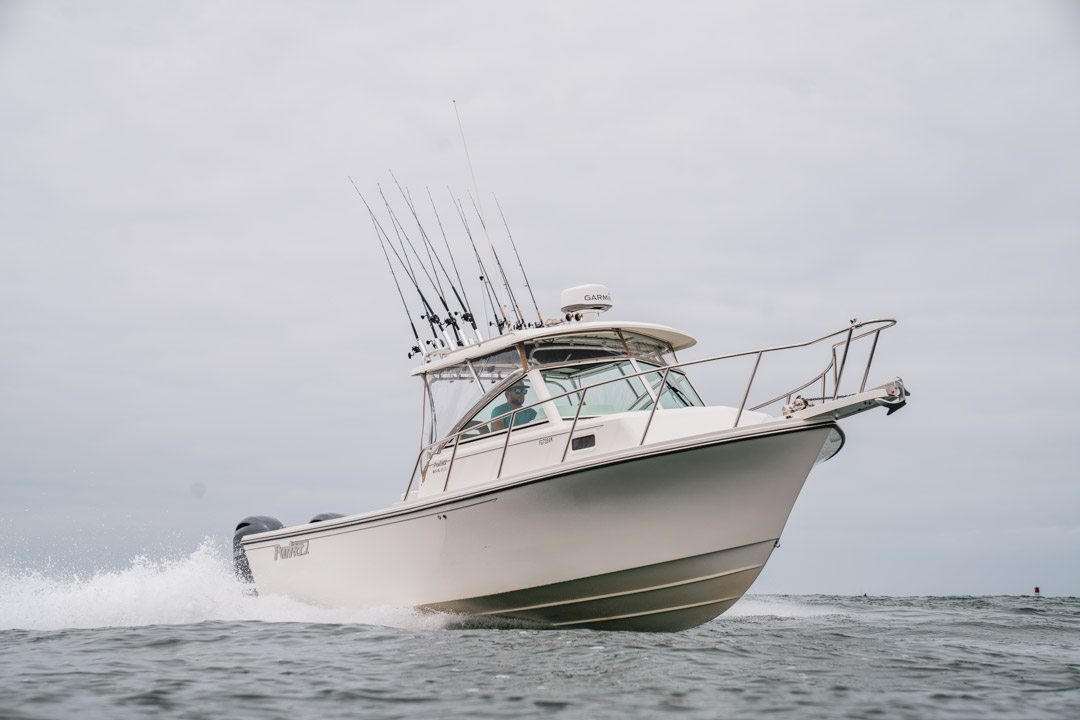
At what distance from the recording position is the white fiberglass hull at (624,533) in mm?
7414

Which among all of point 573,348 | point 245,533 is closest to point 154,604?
point 245,533

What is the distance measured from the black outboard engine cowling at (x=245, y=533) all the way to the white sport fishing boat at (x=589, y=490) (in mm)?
1872

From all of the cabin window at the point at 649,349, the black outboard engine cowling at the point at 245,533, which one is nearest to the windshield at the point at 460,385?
the cabin window at the point at 649,349

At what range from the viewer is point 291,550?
10086 mm

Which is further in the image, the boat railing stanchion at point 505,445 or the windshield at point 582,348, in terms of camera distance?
the windshield at point 582,348

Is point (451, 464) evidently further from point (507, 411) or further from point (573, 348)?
point (573, 348)

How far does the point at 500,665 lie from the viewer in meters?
6.02

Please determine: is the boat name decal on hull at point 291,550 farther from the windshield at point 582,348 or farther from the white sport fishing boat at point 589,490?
the windshield at point 582,348

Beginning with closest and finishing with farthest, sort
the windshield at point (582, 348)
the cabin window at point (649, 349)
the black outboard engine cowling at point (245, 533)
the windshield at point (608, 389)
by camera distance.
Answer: the windshield at point (608, 389) → the windshield at point (582, 348) → the cabin window at point (649, 349) → the black outboard engine cowling at point (245, 533)

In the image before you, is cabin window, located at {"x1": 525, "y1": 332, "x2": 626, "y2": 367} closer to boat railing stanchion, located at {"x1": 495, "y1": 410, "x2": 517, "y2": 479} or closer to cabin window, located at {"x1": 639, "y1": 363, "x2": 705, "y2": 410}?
cabin window, located at {"x1": 639, "y1": 363, "x2": 705, "y2": 410}

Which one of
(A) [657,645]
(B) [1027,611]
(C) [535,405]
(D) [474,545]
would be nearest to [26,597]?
(D) [474,545]

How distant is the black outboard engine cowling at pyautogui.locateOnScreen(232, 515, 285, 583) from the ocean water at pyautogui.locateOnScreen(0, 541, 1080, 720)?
43.0 inches

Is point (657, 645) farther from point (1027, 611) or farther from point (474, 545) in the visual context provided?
point (1027, 611)

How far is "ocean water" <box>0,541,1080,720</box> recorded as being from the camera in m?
4.81
